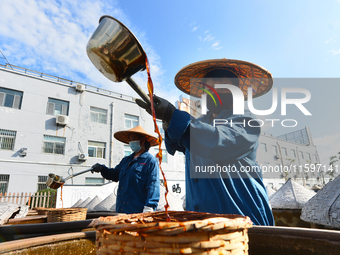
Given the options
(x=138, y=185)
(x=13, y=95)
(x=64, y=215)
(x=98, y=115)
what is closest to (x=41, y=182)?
(x=13, y=95)

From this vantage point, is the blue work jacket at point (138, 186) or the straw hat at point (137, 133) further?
the straw hat at point (137, 133)

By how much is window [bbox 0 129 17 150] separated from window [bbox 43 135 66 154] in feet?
5.06

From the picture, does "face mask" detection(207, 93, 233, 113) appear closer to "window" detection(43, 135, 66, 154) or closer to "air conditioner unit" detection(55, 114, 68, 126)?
"air conditioner unit" detection(55, 114, 68, 126)

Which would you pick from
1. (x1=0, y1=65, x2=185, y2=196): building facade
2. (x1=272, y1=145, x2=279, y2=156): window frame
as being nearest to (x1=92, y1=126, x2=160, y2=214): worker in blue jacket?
(x1=0, y1=65, x2=185, y2=196): building facade

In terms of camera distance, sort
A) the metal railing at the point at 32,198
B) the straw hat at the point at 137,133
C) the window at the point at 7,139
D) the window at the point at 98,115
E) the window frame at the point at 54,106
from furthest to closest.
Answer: the window at the point at 98,115, the window frame at the point at 54,106, the window at the point at 7,139, the metal railing at the point at 32,198, the straw hat at the point at 137,133

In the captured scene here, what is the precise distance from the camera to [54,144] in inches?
524

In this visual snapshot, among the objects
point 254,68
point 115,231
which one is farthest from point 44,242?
point 254,68

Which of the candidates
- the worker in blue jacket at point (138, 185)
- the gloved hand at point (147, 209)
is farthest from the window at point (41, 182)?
the gloved hand at point (147, 209)

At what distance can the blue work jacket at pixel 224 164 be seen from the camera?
1.24 meters

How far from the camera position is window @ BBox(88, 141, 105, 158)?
572 inches

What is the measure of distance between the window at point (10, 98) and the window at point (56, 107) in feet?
4.94

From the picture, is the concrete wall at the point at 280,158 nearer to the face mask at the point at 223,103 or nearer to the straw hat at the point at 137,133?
the straw hat at the point at 137,133

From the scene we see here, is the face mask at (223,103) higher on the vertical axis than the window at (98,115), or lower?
lower

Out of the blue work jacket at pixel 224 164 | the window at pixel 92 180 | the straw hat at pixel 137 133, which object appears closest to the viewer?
the blue work jacket at pixel 224 164
